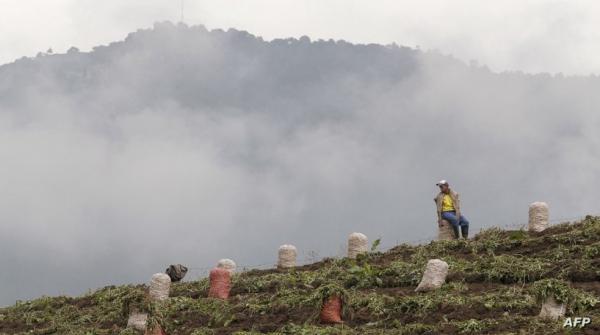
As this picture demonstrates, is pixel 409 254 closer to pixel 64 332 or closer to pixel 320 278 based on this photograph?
pixel 320 278

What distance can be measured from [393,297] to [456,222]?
8721 mm

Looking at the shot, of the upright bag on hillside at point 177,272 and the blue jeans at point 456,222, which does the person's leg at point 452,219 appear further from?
the upright bag on hillside at point 177,272

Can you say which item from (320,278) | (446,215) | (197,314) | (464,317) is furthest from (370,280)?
(446,215)

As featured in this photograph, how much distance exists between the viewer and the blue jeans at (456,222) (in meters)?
28.6

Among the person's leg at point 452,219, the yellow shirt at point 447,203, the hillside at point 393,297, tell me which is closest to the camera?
the hillside at point 393,297

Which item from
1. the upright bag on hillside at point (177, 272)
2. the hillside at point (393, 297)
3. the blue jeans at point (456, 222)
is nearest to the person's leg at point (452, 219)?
the blue jeans at point (456, 222)

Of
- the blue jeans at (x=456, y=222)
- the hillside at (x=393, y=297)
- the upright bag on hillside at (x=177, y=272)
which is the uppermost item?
the blue jeans at (x=456, y=222)

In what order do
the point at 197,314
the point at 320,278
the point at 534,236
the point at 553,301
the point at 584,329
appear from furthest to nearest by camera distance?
the point at 534,236 → the point at 320,278 → the point at 197,314 → the point at 553,301 → the point at 584,329

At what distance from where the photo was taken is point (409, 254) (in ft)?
84.6

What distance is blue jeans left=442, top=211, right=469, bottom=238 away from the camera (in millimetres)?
28625

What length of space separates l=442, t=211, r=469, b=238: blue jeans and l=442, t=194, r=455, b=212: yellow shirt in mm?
99

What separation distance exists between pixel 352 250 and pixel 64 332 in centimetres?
789

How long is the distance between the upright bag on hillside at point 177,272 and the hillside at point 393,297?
2.10 m

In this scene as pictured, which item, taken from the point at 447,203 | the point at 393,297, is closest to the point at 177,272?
the point at 447,203
